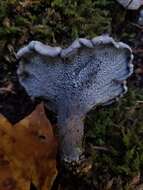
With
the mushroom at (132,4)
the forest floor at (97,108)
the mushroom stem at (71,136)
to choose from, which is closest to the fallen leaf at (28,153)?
the mushroom stem at (71,136)

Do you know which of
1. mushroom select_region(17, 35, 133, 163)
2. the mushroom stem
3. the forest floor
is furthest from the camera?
the forest floor

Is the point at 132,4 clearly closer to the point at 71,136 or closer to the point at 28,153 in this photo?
the point at 71,136

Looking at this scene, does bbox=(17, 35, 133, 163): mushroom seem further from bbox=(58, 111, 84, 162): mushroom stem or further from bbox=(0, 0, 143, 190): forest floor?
bbox=(0, 0, 143, 190): forest floor

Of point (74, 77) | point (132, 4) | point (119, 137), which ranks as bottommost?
point (119, 137)

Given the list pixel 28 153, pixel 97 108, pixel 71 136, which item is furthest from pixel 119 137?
pixel 28 153

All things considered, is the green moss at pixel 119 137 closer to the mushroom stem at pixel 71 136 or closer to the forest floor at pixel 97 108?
the forest floor at pixel 97 108

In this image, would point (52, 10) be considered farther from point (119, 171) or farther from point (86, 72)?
point (119, 171)

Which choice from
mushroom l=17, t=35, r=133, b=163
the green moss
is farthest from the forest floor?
mushroom l=17, t=35, r=133, b=163
